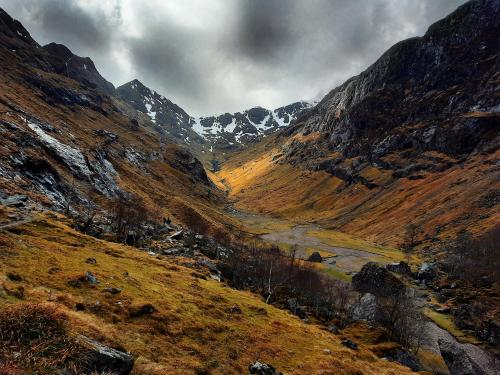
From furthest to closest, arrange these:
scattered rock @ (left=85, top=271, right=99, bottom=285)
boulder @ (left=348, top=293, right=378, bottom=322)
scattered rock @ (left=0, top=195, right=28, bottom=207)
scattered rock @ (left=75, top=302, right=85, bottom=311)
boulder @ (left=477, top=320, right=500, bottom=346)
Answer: boulder @ (left=348, top=293, right=378, bottom=322) < boulder @ (left=477, top=320, right=500, bottom=346) < scattered rock @ (left=0, top=195, right=28, bottom=207) < scattered rock @ (left=85, top=271, right=99, bottom=285) < scattered rock @ (left=75, top=302, right=85, bottom=311)

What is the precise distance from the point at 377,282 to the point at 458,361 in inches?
2527

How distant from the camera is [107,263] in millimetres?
49562

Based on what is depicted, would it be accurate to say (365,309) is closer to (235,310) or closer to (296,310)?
(296,310)

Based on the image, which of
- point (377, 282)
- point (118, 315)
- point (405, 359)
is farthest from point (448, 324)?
point (118, 315)

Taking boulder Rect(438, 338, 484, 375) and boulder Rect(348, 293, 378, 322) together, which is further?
boulder Rect(348, 293, 378, 322)

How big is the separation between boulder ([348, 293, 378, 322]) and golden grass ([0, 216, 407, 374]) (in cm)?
3461

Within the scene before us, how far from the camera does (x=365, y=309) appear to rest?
8719cm

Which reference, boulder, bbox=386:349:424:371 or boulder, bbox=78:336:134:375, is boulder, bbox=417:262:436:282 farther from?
boulder, bbox=78:336:134:375

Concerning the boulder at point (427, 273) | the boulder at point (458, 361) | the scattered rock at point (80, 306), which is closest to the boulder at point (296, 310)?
the boulder at point (458, 361)

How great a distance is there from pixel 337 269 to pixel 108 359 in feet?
483

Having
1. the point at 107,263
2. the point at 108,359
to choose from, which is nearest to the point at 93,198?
the point at 107,263

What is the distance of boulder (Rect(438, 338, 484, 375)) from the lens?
149ft

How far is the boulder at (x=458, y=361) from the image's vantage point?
45469mm

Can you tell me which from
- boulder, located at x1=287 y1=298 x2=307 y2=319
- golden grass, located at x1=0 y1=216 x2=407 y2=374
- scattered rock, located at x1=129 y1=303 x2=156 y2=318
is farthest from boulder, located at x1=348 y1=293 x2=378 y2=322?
scattered rock, located at x1=129 y1=303 x2=156 y2=318
